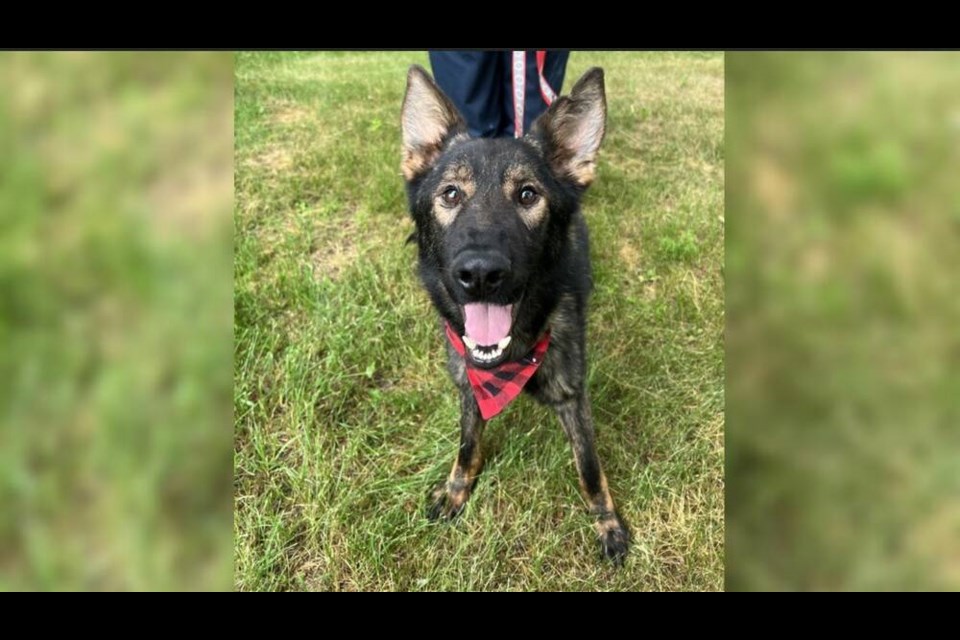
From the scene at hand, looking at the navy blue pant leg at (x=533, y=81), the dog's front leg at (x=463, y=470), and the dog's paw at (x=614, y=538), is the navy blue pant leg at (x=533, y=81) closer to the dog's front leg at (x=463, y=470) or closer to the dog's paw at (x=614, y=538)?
the dog's front leg at (x=463, y=470)

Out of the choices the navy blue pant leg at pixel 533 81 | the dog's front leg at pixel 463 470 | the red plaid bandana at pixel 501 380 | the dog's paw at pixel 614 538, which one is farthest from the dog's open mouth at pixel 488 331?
the navy blue pant leg at pixel 533 81

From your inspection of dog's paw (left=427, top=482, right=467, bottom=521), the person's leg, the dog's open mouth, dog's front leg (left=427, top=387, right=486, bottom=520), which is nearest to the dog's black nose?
the dog's open mouth

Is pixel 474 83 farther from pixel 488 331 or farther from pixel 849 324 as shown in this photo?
pixel 849 324

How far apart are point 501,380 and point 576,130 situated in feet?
5.67

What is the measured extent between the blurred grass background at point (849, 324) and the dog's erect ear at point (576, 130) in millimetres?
2350

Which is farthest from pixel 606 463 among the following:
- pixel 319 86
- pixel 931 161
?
pixel 319 86

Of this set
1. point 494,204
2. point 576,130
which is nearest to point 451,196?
point 494,204

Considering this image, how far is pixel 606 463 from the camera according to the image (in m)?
3.99

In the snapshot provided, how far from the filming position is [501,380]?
334 centimetres

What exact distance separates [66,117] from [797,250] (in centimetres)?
155

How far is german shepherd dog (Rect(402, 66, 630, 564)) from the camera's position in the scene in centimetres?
310

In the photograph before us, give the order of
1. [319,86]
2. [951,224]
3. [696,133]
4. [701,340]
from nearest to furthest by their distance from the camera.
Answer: [951,224], [701,340], [696,133], [319,86]

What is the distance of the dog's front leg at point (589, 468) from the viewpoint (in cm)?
351

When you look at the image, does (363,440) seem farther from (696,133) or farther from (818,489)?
(696,133)
